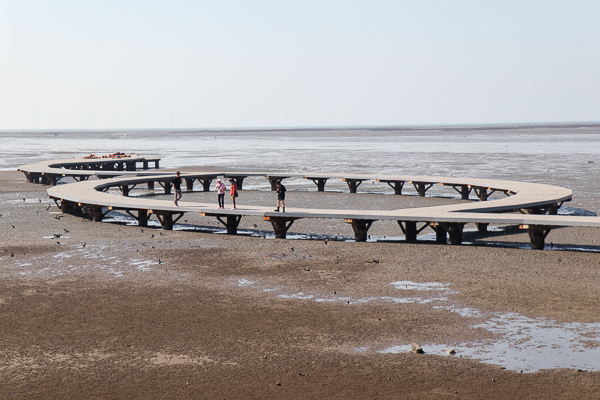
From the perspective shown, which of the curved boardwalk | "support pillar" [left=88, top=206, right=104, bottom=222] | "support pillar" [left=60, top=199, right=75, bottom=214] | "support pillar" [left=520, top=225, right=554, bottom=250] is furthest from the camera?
"support pillar" [left=60, top=199, right=75, bottom=214]

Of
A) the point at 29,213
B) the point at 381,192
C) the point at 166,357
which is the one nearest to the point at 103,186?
the point at 29,213

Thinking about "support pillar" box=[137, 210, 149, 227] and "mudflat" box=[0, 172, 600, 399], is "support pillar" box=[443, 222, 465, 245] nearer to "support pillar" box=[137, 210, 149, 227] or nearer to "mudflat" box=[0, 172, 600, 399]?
"mudflat" box=[0, 172, 600, 399]

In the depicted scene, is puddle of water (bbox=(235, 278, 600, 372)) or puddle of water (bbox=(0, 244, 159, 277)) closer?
puddle of water (bbox=(235, 278, 600, 372))

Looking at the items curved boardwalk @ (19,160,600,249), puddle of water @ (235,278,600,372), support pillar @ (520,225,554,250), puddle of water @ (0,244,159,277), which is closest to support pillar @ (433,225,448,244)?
curved boardwalk @ (19,160,600,249)

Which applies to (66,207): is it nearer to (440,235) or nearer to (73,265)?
(73,265)

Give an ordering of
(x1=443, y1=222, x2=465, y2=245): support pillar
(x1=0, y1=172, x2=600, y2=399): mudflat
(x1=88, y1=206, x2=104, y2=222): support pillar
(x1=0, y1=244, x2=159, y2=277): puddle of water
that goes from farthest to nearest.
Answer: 1. (x1=88, y1=206, x2=104, y2=222): support pillar
2. (x1=443, y1=222, x2=465, y2=245): support pillar
3. (x1=0, y1=244, x2=159, y2=277): puddle of water
4. (x1=0, y1=172, x2=600, y2=399): mudflat

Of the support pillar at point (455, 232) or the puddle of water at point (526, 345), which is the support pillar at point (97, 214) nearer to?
the support pillar at point (455, 232)

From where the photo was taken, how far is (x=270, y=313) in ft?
41.8

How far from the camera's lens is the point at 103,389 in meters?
9.22

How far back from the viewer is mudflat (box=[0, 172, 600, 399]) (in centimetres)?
938

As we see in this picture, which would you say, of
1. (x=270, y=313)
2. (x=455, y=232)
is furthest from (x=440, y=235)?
(x=270, y=313)

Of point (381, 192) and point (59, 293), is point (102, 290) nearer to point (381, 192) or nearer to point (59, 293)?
point (59, 293)

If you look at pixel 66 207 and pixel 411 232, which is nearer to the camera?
pixel 411 232

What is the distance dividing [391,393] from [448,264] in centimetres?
855
